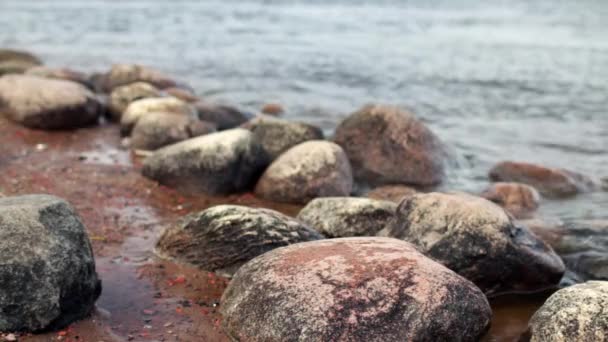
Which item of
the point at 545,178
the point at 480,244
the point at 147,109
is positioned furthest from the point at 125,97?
the point at 480,244

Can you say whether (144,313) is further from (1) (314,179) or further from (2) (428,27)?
(2) (428,27)

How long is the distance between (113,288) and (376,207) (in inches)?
94.0

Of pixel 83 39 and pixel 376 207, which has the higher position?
pixel 376 207

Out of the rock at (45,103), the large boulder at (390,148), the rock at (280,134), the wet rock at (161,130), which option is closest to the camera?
the large boulder at (390,148)

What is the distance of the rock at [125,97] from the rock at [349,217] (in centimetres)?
509

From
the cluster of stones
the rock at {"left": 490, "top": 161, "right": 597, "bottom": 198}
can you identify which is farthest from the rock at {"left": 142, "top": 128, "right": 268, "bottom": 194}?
the rock at {"left": 490, "top": 161, "right": 597, "bottom": 198}

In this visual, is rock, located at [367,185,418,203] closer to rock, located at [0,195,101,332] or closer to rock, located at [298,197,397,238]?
rock, located at [298,197,397,238]

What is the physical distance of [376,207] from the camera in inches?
238

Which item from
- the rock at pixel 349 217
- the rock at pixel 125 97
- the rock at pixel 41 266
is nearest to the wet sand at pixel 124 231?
the rock at pixel 41 266

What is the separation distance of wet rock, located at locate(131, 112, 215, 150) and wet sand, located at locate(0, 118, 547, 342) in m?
0.27

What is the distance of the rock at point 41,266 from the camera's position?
403 centimetres

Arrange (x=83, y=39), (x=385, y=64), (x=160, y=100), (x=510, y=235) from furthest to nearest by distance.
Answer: (x=83, y=39), (x=385, y=64), (x=160, y=100), (x=510, y=235)

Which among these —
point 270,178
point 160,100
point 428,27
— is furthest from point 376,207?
point 428,27

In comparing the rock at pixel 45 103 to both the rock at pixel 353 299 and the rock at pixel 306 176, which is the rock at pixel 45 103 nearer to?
the rock at pixel 306 176
